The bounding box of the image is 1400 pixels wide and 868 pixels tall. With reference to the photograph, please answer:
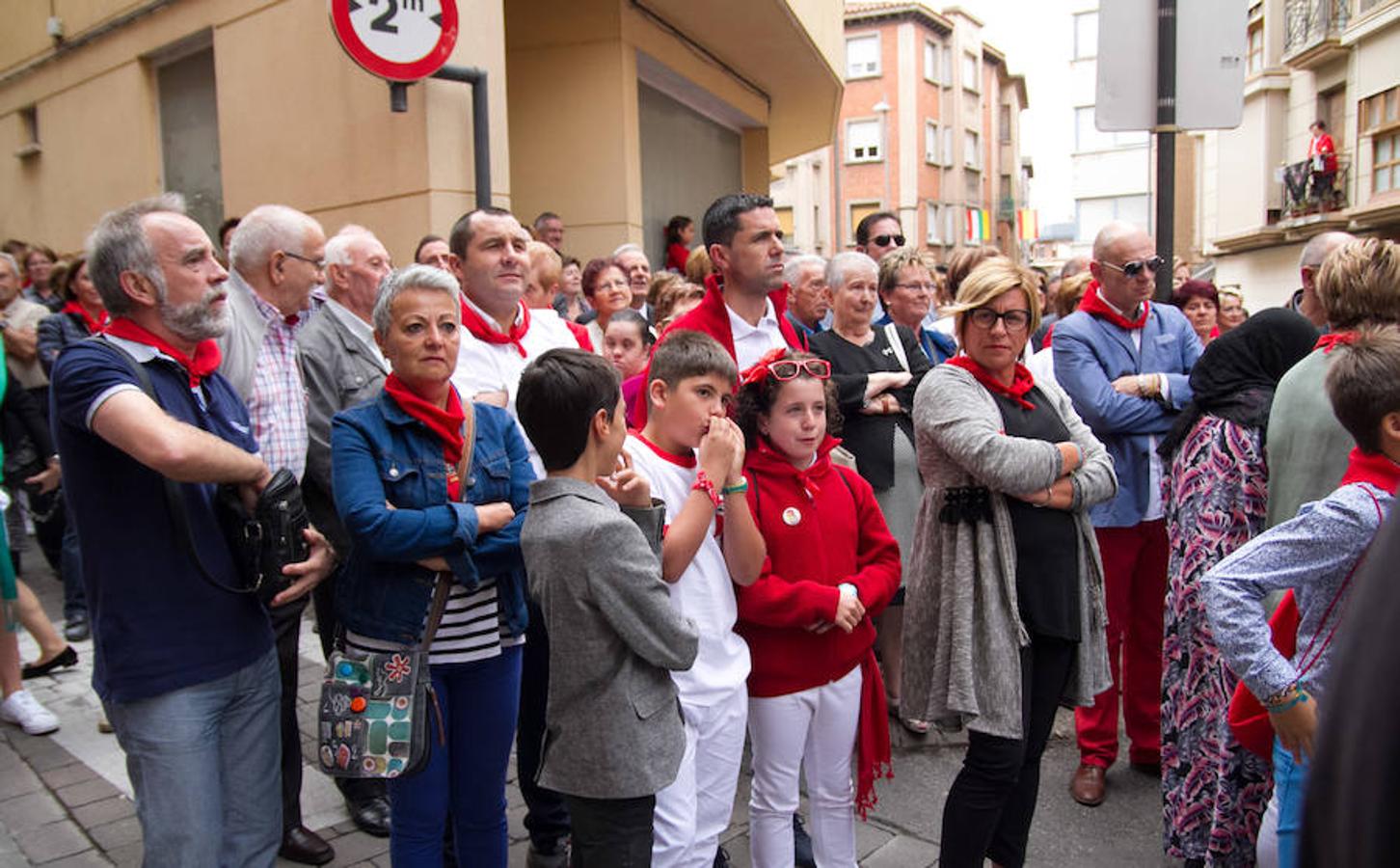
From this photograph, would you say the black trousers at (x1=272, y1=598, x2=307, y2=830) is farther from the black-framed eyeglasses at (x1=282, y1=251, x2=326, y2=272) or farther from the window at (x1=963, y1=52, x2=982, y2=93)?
the window at (x1=963, y1=52, x2=982, y2=93)

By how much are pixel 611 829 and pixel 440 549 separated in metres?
0.87

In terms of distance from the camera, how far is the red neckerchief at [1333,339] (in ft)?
9.66

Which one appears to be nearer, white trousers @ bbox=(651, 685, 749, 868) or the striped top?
white trousers @ bbox=(651, 685, 749, 868)

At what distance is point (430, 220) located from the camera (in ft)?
22.4

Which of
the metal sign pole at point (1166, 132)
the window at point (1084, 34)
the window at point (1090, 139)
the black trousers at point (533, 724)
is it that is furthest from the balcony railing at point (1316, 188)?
the black trousers at point (533, 724)

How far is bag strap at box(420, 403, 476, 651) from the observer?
9.16 ft

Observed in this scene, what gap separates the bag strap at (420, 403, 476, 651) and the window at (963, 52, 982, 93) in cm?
4795

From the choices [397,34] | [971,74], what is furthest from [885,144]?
[397,34]

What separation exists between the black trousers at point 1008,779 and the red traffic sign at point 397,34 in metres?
5.09

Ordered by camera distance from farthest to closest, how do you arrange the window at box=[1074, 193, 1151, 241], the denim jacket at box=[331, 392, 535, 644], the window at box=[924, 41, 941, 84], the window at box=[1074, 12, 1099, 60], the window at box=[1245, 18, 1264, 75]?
the window at box=[924, 41, 941, 84] → the window at box=[1074, 12, 1099, 60] → the window at box=[1074, 193, 1151, 241] → the window at box=[1245, 18, 1264, 75] → the denim jacket at box=[331, 392, 535, 644]

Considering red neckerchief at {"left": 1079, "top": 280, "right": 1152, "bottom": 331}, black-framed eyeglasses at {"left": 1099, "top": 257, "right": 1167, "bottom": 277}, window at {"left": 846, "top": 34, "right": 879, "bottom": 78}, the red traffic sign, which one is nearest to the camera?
black-framed eyeglasses at {"left": 1099, "top": 257, "right": 1167, "bottom": 277}

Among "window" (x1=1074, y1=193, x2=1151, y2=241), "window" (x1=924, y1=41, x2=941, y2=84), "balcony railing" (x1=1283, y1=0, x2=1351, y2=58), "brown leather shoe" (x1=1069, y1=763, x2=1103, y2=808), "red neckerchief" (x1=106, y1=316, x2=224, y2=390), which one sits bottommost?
"brown leather shoe" (x1=1069, y1=763, x2=1103, y2=808)

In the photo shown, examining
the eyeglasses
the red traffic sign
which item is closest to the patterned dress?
the eyeglasses

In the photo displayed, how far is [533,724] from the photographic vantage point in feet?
12.0
